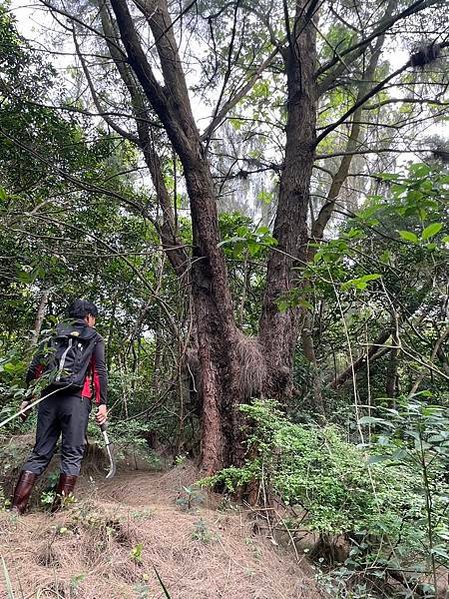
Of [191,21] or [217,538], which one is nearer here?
[217,538]

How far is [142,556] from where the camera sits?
7.41 feet

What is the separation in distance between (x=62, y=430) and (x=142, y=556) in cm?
108

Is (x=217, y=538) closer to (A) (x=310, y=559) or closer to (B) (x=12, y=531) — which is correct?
(A) (x=310, y=559)

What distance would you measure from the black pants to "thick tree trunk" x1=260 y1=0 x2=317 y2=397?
61.2 inches

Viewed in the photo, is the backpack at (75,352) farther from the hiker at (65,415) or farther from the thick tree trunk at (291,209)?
the thick tree trunk at (291,209)

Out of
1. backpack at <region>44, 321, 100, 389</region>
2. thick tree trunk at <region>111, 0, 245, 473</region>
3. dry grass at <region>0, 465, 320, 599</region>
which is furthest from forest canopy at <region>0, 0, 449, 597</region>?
dry grass at <region>0, 465, 320, 599</region>

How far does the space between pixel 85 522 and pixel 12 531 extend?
0.41 metres

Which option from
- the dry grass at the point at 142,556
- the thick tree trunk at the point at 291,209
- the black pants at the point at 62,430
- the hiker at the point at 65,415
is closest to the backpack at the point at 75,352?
the hiker at the point at 65,415

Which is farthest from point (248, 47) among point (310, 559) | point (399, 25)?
point (310, 559)

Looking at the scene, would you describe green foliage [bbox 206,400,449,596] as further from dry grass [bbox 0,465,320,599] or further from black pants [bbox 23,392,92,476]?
black pants [bbox 23,392,92,476]

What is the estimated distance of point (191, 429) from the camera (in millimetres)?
4500

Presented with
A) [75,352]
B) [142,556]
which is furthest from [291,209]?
[142,556]

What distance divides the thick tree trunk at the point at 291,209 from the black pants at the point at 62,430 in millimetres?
1555

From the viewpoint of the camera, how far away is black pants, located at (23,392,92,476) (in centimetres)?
289
